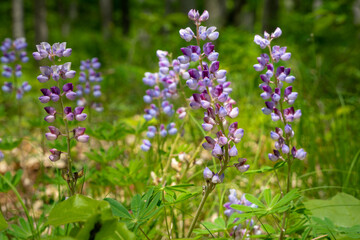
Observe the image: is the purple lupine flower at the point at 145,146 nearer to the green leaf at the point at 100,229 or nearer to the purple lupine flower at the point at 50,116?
the purple lupine flower at the point at 50,116

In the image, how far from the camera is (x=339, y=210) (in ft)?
4.67

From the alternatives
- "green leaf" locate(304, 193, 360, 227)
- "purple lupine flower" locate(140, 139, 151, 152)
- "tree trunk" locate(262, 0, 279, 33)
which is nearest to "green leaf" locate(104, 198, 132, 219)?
"purple lupine flower" locate(140, 139, 151, 152)

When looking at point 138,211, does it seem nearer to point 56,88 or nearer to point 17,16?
point 56,88

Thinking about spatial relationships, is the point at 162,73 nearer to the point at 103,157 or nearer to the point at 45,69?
the point at 103,157

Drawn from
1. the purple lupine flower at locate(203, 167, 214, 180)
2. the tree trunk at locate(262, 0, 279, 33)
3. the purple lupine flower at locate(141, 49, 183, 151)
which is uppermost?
the tree trunk at locate(262, 0, 279, 33)

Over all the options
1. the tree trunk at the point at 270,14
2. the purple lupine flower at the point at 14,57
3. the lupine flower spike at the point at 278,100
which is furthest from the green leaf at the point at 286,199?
the tree trunk at the point at 270,14

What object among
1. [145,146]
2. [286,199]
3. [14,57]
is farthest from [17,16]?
[286,199]

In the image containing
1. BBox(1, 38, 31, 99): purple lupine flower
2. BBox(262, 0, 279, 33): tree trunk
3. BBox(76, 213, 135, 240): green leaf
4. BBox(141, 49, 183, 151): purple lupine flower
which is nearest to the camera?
BBox(76, 213, 135, 240): green leaf

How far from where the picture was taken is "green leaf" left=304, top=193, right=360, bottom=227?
4.53 feet

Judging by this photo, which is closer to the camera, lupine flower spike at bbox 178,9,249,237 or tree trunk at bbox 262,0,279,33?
lupine flower spike at bbox 178,9,249,237

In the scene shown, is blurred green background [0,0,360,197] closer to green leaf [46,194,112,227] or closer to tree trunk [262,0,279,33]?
tree trunk [262,0,279,33]

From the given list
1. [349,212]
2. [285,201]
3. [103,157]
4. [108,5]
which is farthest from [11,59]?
[108,5]

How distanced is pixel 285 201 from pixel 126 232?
49 centimetres

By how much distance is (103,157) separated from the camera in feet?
5.67
